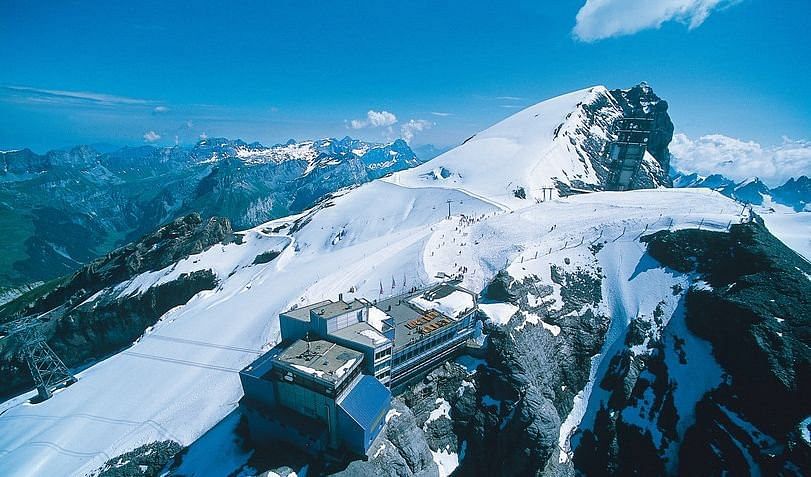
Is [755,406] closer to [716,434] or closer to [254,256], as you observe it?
[716,434]

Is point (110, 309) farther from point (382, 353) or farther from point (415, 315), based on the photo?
point (382, 353)

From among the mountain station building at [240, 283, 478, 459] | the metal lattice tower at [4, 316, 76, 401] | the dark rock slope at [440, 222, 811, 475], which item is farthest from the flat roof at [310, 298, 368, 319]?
the metal lattice tower at [4, 316, 76, 401]

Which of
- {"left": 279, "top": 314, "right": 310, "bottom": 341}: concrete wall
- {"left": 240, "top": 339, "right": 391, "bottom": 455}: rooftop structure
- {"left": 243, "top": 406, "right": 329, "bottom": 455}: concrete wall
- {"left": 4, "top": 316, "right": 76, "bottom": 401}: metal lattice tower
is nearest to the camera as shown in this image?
{"left": 240, "top": 339, "right": 391, "bottom": 455}: rooftop structure

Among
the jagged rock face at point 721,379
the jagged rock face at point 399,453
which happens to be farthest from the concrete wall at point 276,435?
the jagged rock face at point 721,379

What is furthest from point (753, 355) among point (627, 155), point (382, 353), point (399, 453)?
point (627, 155)

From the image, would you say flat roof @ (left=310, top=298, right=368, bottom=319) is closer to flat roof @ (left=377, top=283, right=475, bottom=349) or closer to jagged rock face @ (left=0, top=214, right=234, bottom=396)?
flat roof @ (left=377, top=283, right=475, bottom=349)

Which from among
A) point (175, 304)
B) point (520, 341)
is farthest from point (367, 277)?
point (175, 304)
